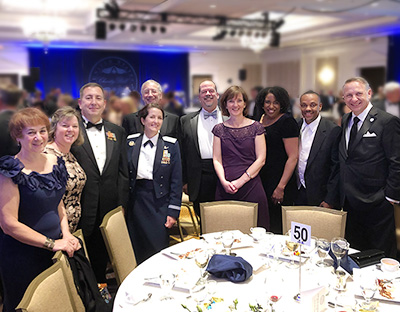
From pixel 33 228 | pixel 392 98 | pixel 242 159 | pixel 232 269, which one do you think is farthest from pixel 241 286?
pixel 392 98

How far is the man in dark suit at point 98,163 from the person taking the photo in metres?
2.79

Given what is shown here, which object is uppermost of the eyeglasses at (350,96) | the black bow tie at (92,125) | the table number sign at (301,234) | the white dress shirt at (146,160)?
the eyeglasses at (350,96)

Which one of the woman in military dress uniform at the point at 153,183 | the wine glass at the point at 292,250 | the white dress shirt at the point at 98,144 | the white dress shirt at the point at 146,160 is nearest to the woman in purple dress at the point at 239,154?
the woman in military dress uniform at the point at 153,183

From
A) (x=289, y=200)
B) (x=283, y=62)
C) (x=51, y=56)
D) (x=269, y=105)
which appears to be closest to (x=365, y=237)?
(x=289, y=200)

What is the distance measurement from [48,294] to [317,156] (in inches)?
93.6

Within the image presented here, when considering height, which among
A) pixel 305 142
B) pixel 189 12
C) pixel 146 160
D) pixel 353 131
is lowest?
pixel 146 160

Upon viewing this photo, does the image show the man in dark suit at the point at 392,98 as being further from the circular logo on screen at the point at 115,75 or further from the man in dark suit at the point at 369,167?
the circular logo on screen at the point at 115,75

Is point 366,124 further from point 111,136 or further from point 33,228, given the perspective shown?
point 33,228

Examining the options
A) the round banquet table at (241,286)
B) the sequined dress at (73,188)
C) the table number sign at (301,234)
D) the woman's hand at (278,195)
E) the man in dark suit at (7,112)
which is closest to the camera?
the round banquet table at (241,286)

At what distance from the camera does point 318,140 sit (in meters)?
3.23

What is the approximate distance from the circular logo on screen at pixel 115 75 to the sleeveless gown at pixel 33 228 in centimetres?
168

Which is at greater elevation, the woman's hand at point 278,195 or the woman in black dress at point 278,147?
the woman in black dress at point 278,147

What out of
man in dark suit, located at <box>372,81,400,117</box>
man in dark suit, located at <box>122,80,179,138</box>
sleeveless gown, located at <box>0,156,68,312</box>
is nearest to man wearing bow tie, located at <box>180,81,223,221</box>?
man in dark suit, located at <box>122,80,179,138</box>

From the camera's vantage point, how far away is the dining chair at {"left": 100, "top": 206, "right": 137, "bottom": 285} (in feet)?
7.35
